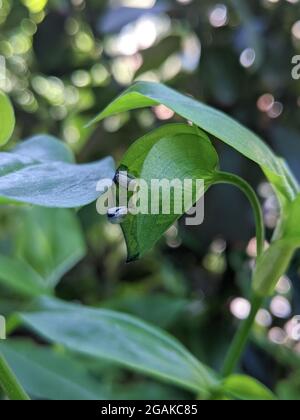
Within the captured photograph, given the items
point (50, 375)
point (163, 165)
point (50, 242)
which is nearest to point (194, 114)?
point (163, 165)

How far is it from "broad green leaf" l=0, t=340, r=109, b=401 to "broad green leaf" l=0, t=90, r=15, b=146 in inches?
7.1

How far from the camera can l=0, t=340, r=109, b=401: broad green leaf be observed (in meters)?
0.36

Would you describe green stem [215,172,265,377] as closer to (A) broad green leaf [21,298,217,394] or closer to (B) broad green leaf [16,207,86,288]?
(A) broad green leaf [21,298,217,394]

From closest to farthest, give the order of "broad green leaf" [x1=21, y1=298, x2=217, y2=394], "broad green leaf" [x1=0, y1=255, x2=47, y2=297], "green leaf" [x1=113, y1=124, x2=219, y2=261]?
1. "green leaf" [x1=113, y1=124, x2=219, y2=261]
2. "broad green leaf" [x1=21, y1=298, x2=217, y2=394]
3. "broad green leaf" [x1=0, y1=255, x2=47, y2=297]

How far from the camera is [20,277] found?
0.48 meters

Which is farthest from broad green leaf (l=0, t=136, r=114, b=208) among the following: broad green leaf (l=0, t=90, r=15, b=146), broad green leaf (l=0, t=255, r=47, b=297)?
broad green leaf (l=0, t=255, r=47, b=297)

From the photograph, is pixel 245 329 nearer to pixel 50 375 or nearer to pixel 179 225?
pixel 50 375

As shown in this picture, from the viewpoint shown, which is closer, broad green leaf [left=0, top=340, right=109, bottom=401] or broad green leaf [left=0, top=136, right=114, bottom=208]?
broad green leaf [left=0, top=136, right=114, bottom=208]

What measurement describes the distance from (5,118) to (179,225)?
0.42m

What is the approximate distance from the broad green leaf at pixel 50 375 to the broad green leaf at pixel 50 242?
119 millimetres

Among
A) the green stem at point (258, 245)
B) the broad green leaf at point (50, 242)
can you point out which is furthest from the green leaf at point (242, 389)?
the broad green leaf at point (50, 242)

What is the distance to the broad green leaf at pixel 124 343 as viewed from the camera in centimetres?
29

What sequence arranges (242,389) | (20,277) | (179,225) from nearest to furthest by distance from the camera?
(242,389), (20,277), (179,225)

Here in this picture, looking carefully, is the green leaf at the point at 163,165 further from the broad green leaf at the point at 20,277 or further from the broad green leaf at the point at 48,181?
the broad green leaf at the point at 20,277
